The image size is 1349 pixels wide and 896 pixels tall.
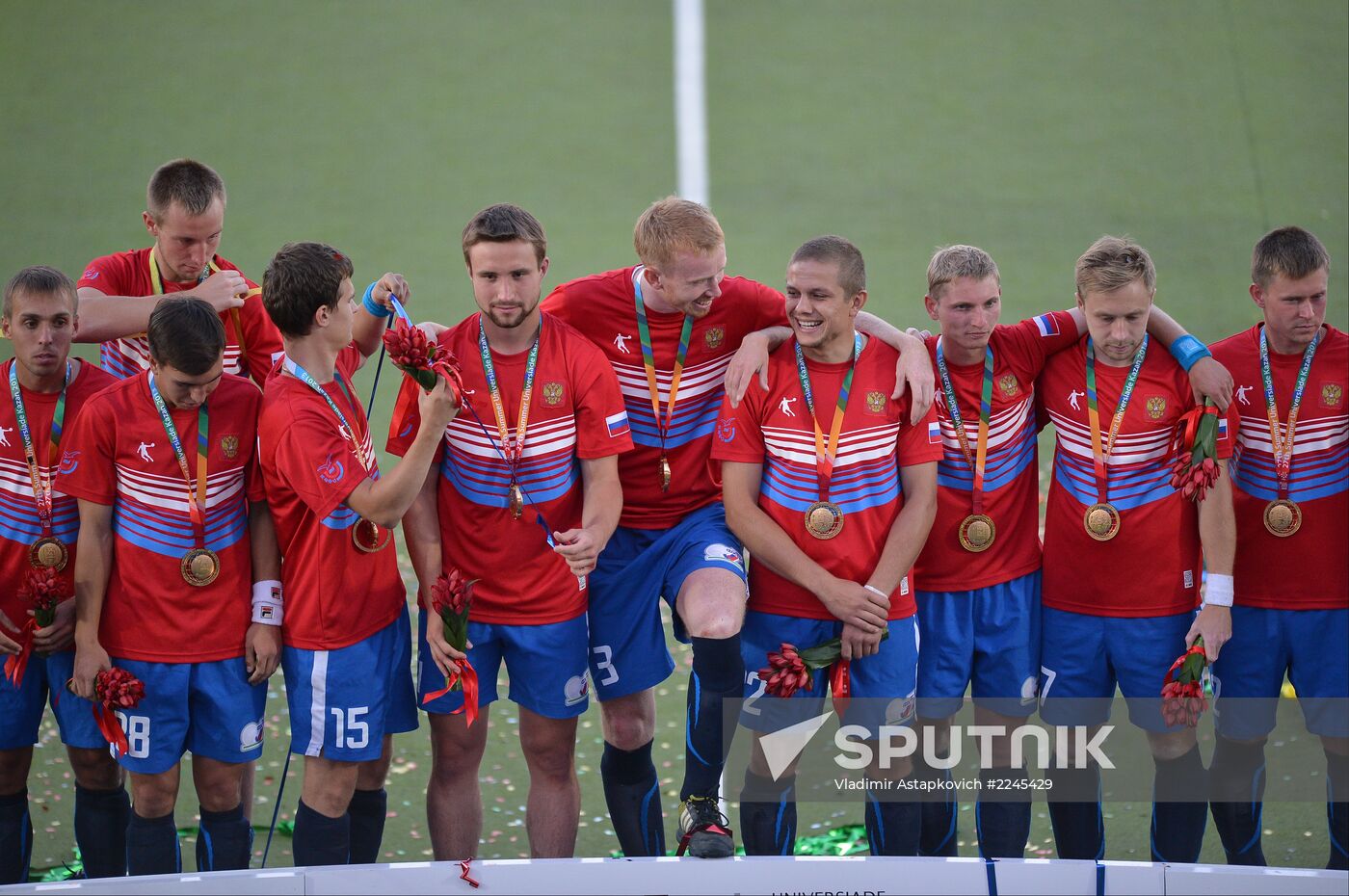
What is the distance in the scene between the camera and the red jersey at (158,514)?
4312 millimetres

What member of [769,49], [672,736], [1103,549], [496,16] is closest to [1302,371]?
[1103,549]

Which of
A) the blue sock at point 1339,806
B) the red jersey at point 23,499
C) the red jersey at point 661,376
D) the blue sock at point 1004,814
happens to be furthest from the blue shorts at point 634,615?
the blue sock at point 1339,806

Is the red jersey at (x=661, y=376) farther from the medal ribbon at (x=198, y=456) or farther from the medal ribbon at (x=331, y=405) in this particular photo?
the medal ribbon at (x=198, y=456)

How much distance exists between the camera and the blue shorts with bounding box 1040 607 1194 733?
463 cm

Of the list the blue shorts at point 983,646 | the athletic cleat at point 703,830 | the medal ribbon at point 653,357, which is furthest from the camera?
the medal ribbon at point 653,357

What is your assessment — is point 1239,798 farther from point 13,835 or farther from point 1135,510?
point 13,835

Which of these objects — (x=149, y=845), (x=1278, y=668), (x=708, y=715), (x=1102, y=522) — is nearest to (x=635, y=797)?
(x=708, y=715)

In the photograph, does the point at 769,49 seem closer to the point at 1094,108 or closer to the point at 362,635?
the point at 1094,108

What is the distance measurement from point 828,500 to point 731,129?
29.8ft

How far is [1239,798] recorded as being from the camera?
15.6 feet

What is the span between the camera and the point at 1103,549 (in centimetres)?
465

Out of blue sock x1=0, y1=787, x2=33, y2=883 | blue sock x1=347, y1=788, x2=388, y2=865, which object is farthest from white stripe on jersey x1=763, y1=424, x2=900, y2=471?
blue sock x1=0, y1=787, x2=33, y2=883

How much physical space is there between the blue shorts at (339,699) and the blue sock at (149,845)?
48 cm

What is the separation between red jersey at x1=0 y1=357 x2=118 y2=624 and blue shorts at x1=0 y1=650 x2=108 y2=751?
0.56 feet
